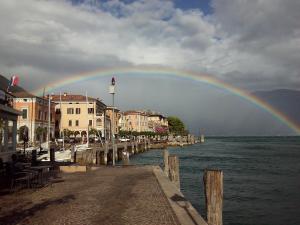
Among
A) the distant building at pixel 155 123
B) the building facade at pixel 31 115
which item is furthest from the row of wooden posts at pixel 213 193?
the distant building at pixel 155 123

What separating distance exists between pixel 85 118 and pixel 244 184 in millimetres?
68916

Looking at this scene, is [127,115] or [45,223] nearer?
[45,223]

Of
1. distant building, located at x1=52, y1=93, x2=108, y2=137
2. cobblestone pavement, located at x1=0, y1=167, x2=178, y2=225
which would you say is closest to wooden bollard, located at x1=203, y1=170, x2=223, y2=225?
cobblestone pavement, located at x1=0, y1=167, x2=178, y2=225

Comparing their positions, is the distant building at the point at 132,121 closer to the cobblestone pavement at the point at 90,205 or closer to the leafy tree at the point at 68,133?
the leafy tree at the point at 68,133

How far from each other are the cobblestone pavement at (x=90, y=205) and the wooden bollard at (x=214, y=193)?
1207 mm

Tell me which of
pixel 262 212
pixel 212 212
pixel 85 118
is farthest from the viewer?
pixel 85 118

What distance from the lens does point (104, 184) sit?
17516 mm

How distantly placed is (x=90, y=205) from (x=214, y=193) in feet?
16.3

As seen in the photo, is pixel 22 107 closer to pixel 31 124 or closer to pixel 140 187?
pixel 31 124

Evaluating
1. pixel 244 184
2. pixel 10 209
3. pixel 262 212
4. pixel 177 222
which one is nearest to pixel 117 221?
pixel 177 222

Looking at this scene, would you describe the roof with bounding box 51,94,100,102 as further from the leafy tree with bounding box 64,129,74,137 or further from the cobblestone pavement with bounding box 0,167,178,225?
the cobblestone pavement with bounding box 0,167,178,225

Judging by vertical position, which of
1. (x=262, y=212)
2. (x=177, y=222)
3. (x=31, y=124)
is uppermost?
(x=31, y=124)

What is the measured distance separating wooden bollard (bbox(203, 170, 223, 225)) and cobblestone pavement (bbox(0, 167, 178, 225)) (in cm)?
121

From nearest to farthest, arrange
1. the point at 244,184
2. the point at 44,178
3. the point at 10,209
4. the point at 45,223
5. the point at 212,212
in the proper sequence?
1. the point at 212,212
2. the point at 45,223
3. the point at 10,209
4. the point at 44,178
5. the point at 244,184
